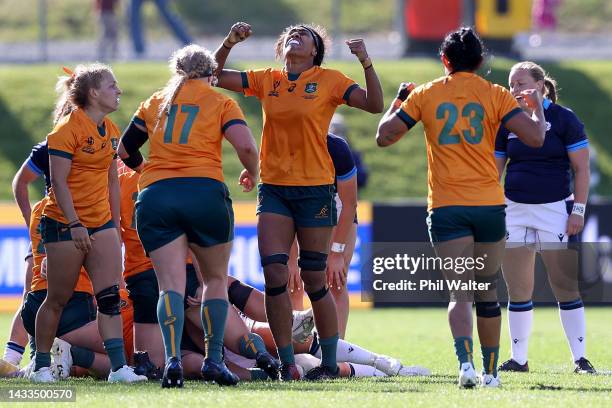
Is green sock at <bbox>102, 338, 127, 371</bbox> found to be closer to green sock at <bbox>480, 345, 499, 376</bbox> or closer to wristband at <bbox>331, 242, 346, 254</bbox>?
wristband at <bbox>331, 242, 346, 254</bbox>

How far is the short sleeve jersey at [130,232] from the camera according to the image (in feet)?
28.3

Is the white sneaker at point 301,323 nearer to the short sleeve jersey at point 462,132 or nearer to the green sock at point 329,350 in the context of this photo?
the green sock at point 329,350

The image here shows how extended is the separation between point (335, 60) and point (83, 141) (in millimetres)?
17319

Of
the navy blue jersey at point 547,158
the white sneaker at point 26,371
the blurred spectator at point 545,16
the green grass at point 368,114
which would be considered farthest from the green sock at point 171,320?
the blurred spectator at point 545,16

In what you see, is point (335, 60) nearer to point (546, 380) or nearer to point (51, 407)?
point (546, 380)

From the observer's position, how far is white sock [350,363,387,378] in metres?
8.55

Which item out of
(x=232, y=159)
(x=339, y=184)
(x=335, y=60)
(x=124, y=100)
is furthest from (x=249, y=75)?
(x=335, y=60)

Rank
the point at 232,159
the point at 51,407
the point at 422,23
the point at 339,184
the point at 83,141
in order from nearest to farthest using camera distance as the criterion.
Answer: the point at 51,407, the point at 83,141, the point at 339,184, the point at 232,159, the point at 422,23

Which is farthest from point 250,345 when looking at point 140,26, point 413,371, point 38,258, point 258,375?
point 140,26

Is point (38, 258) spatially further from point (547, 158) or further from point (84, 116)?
point (547, 158)

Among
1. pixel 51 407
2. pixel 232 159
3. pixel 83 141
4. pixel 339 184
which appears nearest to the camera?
pixel 51 407

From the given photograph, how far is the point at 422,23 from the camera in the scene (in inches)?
976

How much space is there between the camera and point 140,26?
25.0 meters

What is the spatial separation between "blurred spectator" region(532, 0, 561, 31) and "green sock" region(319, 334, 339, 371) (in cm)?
2281
